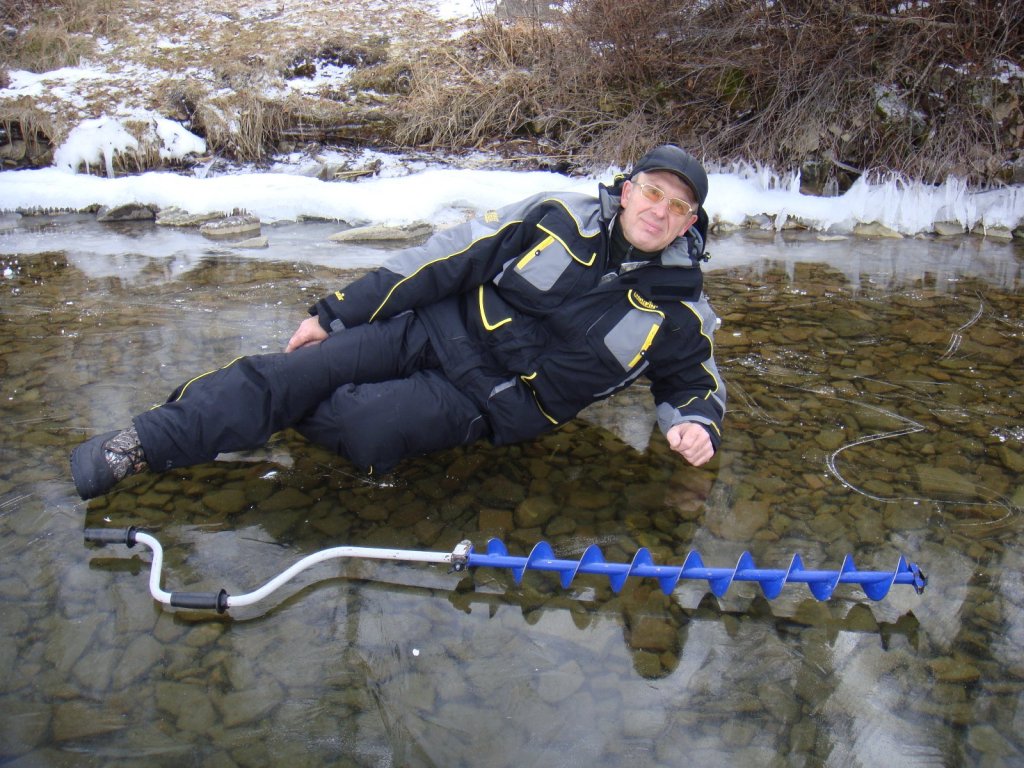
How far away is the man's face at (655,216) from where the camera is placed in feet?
9.01

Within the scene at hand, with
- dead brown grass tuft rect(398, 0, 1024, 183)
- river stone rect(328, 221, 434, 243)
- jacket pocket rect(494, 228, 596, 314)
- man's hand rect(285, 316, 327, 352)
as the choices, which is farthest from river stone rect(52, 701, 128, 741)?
dead brown grass tuft rect(398, 0, 1024, 183)

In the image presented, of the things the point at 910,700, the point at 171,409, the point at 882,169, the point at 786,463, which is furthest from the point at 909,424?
the point at 882,169

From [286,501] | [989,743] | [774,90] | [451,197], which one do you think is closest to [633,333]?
[286,501]

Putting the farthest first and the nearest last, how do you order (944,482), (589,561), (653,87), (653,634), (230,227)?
(653,87), (230,227), (944,482), (589,561), (653,634)

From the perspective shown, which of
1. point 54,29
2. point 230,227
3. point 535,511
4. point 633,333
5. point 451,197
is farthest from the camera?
point 54,29

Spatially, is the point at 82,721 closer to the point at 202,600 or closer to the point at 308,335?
the point at 202,600

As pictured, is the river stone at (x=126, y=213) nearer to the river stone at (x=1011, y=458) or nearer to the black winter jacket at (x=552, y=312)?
the black winter jacket at (x=552, y=312)

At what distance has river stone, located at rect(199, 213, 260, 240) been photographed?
652 cm

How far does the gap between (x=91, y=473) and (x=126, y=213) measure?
5.19 metres

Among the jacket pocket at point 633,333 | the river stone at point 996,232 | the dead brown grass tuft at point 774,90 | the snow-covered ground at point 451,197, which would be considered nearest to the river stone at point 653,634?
the jacket pocket at point 633,333

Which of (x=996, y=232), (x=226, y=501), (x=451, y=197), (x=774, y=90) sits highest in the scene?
(x=774, y=90)

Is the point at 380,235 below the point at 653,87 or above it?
below

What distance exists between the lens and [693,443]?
2740 millimetres

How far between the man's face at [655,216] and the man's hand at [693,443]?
25.9 inches
